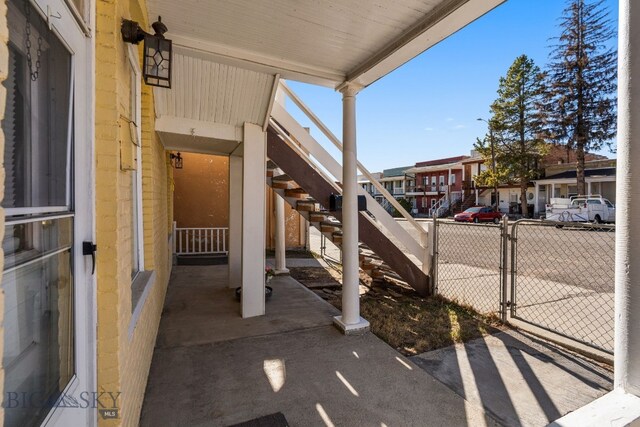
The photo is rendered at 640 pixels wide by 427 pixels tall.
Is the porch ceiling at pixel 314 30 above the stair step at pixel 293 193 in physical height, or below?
above

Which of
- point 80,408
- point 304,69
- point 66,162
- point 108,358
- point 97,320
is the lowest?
point 80,408

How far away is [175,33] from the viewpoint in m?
2.74

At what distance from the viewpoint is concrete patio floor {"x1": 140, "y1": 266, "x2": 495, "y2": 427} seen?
2.13 m

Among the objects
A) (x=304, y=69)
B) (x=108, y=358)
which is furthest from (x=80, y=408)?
(x=304, y=69)

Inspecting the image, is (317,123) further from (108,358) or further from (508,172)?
(508,172)

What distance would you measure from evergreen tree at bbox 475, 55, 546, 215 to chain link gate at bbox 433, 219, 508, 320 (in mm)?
15081

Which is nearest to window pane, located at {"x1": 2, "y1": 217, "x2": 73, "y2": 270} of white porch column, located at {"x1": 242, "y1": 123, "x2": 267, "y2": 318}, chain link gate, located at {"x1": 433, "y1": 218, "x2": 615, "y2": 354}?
white porch column, located at {"x1": 242, "y1": 123, "x2": 267, "y2": 318}

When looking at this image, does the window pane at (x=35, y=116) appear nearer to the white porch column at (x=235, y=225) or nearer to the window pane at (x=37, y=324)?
the window pane at (x=37, y=324)

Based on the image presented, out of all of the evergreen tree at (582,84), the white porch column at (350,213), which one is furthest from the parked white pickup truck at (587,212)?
the white porch column at (350,213)

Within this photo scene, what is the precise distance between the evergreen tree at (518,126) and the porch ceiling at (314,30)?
22995 mm

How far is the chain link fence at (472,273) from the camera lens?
4433mm

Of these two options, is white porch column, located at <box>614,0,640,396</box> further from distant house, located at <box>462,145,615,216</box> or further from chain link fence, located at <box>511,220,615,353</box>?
distant house, located at <box>462,145,615,216</box>

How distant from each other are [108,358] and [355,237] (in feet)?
8.67

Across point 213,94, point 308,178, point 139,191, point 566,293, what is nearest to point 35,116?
point 139,191
